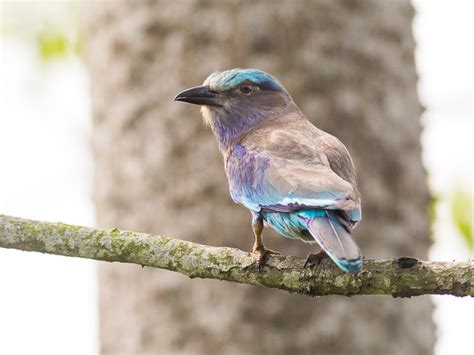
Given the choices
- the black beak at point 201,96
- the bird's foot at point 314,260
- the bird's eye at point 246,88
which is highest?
the bird's eye at point 246,88

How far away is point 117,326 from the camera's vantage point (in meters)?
6.76

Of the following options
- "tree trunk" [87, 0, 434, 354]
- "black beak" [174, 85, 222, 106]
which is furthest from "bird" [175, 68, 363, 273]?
"tree trunk" [87, 0, 434, 354]

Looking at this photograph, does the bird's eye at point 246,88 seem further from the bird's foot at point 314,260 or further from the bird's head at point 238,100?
the bird's foot at point 314,260

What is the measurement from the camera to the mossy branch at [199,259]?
144 inches

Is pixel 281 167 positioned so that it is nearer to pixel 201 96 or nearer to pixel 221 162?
pixel 201 96

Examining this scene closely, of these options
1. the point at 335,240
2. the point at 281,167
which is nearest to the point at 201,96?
the point at 281,167

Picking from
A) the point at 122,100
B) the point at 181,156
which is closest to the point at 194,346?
the point at 181,156

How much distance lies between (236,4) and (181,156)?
3.66ft

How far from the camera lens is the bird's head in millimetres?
5387

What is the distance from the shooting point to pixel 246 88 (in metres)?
5.49

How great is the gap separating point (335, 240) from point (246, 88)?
1938 millimetres

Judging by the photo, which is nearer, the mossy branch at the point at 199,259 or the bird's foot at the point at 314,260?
the mossy branch at the point at 199,259

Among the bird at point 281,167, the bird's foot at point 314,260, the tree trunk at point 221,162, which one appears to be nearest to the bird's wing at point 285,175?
the bird at point 281,167

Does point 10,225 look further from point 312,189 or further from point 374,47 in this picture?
point 374,47
